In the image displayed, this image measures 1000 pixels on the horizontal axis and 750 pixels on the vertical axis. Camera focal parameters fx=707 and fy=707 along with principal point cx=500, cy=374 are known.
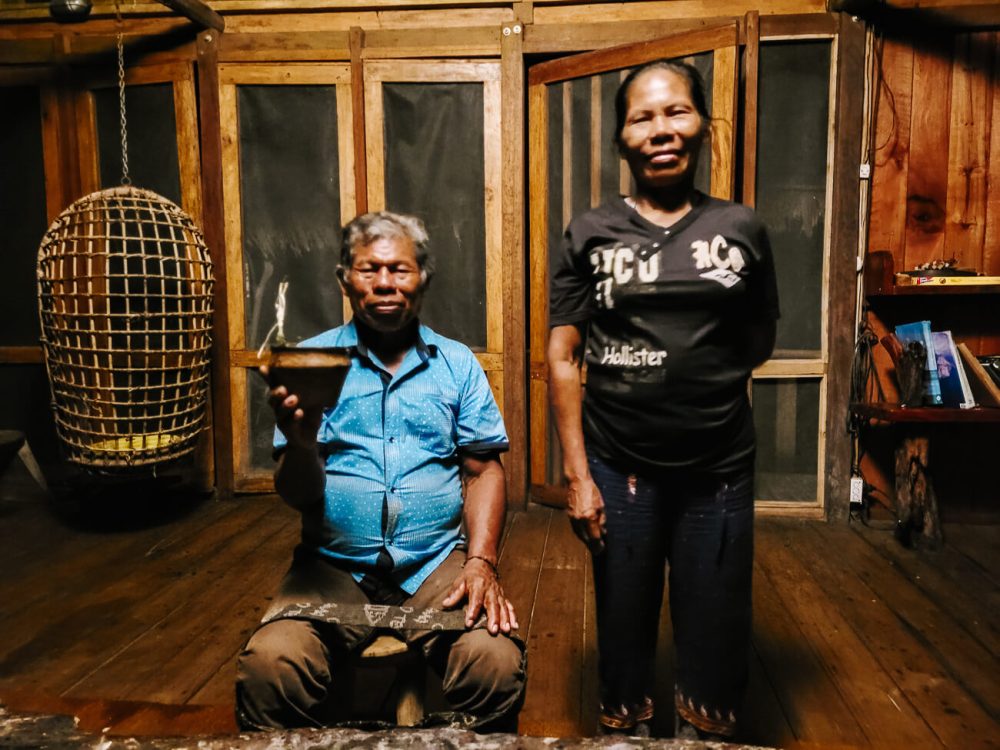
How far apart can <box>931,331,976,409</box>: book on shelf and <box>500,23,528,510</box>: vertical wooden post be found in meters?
2.04

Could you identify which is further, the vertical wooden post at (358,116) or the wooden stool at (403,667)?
the vertical wooden post at (358,116)

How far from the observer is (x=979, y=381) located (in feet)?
11.1

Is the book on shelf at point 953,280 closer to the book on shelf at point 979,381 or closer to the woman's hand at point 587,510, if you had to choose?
the book on shelf at point 979,381

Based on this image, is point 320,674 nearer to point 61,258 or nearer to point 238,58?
point 61,258

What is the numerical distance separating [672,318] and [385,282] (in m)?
0.65

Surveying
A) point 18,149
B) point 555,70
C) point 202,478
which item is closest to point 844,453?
point 555,70

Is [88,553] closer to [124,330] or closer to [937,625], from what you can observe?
[124,330]

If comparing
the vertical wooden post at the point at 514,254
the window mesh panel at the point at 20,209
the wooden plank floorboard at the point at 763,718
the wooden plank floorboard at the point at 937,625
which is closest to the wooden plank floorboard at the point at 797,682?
the wooden plank floorboard at the point at 763,718

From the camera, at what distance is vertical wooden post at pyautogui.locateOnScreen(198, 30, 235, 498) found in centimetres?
389

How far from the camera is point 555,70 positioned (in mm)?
3723

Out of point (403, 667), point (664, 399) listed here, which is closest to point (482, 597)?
point (403, 667)

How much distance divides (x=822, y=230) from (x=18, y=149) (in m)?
4.59

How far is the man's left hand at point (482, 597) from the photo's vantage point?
1.44 metres

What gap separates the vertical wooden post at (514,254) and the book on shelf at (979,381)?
7.12ft
